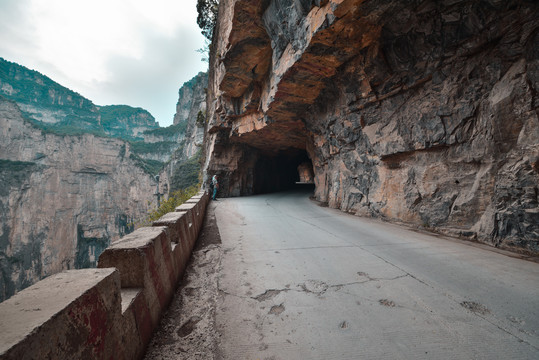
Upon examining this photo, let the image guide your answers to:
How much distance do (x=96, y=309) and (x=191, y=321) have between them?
3.94 ft

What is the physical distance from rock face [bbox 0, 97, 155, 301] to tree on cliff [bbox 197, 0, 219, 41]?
3134 centimetres

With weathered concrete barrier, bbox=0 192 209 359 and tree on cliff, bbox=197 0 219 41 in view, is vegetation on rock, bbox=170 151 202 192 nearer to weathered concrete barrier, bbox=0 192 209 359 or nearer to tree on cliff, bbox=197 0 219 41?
tree on cliff, bbox=197 0 219 41

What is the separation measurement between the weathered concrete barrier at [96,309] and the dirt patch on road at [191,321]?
11cm

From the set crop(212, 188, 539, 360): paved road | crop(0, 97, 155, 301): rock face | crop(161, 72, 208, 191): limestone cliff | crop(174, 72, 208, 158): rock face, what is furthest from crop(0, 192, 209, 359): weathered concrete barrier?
crop(0, 97, 155, 301): rock face

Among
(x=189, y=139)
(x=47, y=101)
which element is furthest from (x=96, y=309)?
(x=47, y=101)

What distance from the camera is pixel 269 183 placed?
21609mm

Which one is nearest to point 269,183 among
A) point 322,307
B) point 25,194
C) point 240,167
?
point 240,167

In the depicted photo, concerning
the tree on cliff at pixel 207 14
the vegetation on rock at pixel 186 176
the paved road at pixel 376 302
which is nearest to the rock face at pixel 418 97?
the paved road at pixel 376 302

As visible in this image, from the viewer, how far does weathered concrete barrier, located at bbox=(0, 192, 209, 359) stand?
0.88 meters

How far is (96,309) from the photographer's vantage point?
4.05 feet

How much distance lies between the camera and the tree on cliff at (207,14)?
14945 millimetres

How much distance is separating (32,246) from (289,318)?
2170 inches

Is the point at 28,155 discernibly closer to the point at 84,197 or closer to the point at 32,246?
the point at 84,197

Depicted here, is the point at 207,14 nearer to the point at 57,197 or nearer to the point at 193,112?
the point at 193,112
